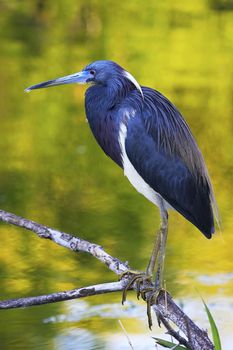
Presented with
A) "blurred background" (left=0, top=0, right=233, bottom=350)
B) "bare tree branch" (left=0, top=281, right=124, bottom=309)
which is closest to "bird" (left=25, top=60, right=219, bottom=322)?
"bare tree branch" (left=0, top=281, right=124, bottom=309)

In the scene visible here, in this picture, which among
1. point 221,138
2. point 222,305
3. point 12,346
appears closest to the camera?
point 12,346

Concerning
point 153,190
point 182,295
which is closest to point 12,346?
point 182,295

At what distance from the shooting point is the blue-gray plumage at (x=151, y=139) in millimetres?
3785

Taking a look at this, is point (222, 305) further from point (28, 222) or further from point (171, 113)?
point (28, 222)

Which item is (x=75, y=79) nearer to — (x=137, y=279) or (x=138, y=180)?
(x=138, y=180)

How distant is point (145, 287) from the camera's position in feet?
12.2

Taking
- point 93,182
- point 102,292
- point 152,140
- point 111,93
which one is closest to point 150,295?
point 102,292

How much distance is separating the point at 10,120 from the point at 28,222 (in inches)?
272

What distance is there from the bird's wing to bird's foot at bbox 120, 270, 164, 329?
1.02 ft

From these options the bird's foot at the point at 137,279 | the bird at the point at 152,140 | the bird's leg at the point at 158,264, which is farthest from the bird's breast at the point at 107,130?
the bird's foot at the point at 137,279

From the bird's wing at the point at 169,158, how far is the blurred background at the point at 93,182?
171 cm

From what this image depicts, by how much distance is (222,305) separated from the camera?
589 cm

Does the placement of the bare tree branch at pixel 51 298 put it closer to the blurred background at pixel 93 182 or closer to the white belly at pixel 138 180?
the white belly at pixel 138 180

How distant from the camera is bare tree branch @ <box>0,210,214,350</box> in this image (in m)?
3.11
